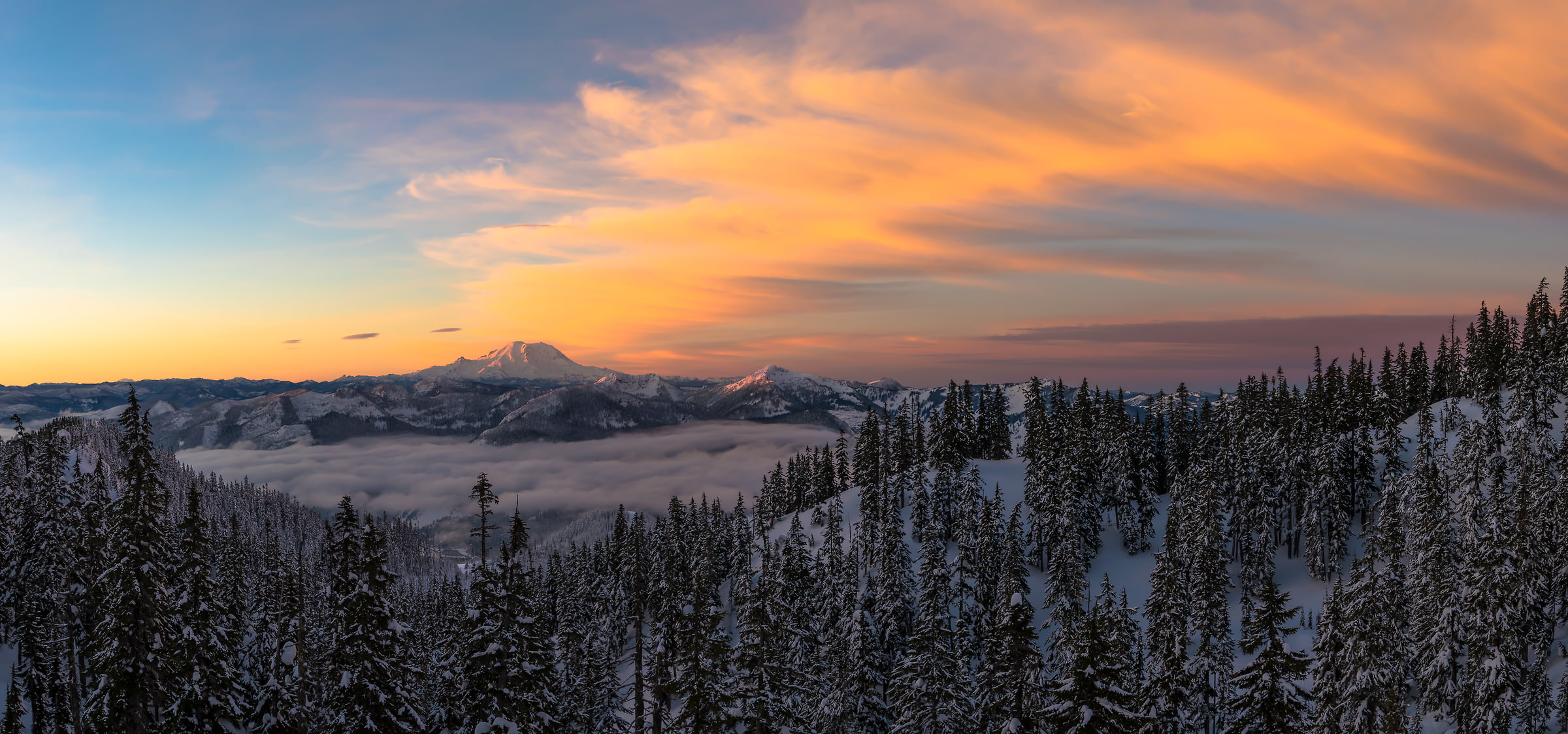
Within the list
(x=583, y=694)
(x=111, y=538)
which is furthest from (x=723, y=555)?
(x=111, y=538)

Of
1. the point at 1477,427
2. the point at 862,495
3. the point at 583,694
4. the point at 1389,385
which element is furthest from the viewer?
the point at 862,495

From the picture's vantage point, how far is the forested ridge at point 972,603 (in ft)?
106

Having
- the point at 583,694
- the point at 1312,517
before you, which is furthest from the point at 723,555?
the point at 1312,517

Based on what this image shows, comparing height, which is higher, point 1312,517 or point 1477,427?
point 1477,427

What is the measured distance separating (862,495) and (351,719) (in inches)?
3371

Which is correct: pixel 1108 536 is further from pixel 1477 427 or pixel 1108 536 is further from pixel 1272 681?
pixel 1272 681

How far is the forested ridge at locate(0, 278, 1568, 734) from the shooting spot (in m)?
32.4

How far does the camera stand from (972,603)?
79.6m

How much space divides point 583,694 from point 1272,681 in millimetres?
47007

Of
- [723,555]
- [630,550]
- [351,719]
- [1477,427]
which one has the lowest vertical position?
[723,555]

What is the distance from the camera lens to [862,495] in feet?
368

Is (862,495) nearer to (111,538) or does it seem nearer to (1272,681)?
(1272,681)

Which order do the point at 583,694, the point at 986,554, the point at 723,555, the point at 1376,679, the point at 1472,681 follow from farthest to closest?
the point at 723,555
the point at 986,554
the point at 583,694
the point at 1472,681
the point at 1376,679

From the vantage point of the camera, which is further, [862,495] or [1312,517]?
[862,495]
